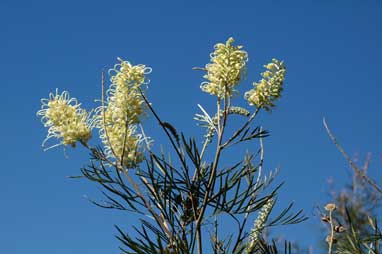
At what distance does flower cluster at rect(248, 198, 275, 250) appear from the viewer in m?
2.13

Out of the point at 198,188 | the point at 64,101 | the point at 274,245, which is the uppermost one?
the point at 64,101

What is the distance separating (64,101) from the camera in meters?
2.02

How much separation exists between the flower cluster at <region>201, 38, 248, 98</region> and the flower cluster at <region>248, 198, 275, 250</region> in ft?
1.42

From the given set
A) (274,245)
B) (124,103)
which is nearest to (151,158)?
(124,103)

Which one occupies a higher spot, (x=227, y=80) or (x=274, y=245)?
(x=227, y=80)

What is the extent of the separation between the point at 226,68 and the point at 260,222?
604mm

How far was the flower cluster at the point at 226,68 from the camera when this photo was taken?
1.89 metres

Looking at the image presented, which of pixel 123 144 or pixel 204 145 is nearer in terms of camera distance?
pixel 123 144

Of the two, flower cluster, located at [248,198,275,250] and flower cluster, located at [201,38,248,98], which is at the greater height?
flower cluster, located at [201,38,248,98]

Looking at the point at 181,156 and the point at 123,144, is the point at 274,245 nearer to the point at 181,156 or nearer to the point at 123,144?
the point at 181,156

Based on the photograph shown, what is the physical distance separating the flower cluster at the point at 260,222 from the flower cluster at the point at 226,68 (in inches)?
17.1

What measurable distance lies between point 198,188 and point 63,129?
45 centimetres

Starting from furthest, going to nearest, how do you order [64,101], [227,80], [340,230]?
1. [340,230]
2. [64,101]
3. [227,80]

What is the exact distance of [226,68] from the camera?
189 cm
